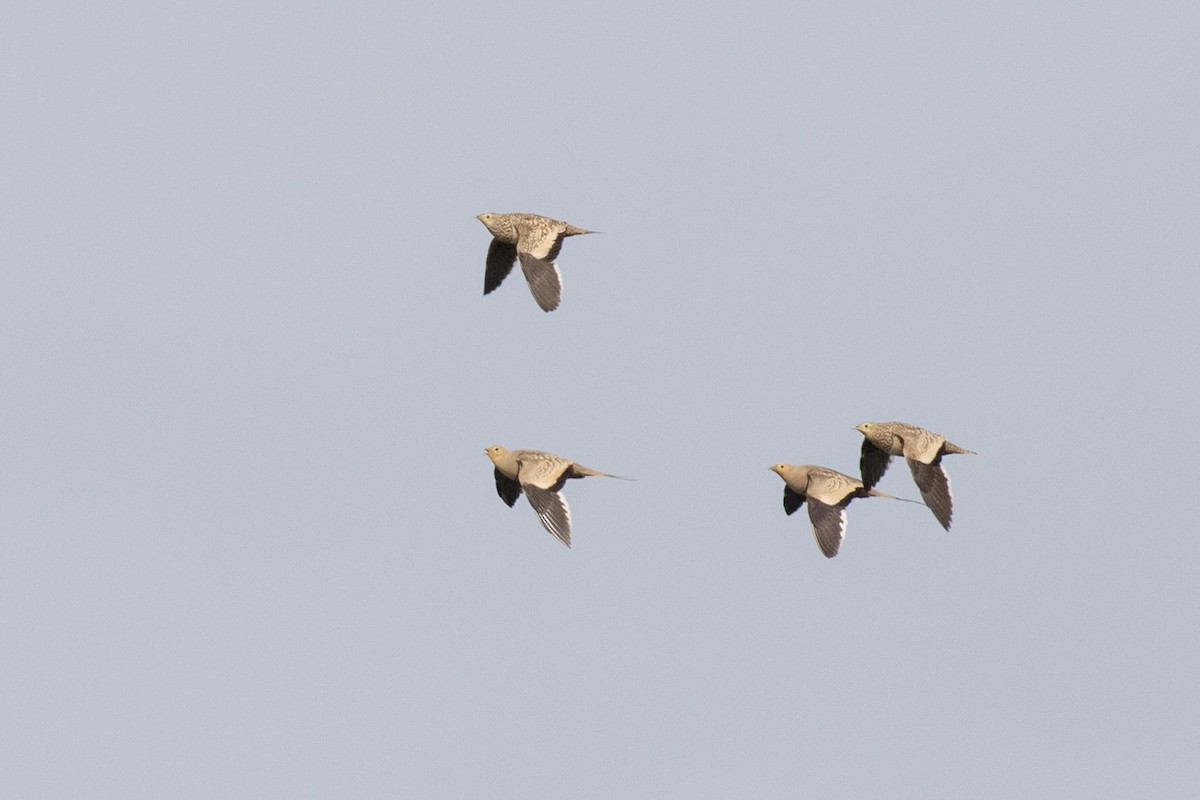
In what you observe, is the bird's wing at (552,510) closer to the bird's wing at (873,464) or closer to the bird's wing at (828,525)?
the bird's wing at (828,525)

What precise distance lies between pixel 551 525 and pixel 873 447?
316 inches

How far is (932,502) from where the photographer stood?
5147 centimetres

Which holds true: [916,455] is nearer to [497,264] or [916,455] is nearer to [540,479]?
[540,479]

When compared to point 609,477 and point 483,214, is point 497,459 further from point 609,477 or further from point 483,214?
point 483,214

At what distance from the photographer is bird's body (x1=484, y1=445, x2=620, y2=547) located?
Result: 49906mm

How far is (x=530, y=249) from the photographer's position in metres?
54.3

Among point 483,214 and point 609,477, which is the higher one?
point 483,214

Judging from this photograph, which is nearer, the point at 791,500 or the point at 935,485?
the point at 935,485

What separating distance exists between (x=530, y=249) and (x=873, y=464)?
8.47m

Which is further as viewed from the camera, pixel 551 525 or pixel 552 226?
pixel 552 226

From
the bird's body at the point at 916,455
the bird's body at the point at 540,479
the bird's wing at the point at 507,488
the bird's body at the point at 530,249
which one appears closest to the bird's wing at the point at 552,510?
the bird's body at the point at 540,479

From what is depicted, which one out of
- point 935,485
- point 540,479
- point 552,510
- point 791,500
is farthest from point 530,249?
point 935,485

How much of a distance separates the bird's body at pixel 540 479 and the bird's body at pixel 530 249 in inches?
122

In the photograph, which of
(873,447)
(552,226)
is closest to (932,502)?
(873,447)
